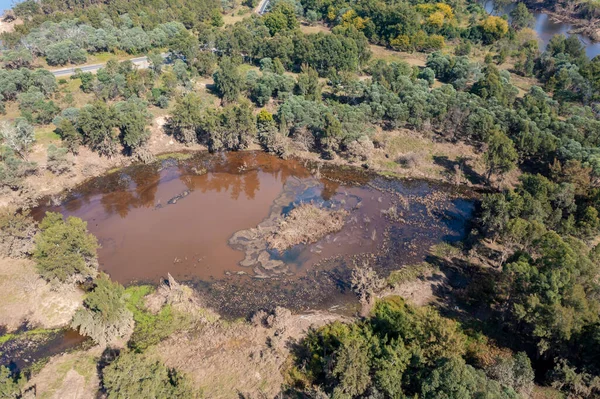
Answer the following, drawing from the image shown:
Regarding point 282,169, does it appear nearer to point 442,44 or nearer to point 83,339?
point 83,339

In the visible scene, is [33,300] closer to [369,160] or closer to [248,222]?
[248,222]

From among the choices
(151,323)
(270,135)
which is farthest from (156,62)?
(151,323)

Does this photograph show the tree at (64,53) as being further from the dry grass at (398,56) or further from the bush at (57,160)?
the dry grass at (398,56)

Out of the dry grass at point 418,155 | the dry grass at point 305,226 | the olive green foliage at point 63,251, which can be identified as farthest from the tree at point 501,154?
the olive green foliage at point 63,251

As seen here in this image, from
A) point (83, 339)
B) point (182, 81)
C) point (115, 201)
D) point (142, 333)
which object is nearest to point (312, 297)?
point (142, 333)

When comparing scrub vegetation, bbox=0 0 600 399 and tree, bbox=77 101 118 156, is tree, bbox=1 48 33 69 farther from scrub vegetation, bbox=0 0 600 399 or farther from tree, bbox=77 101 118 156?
tree, bbox=77 101 118 156
